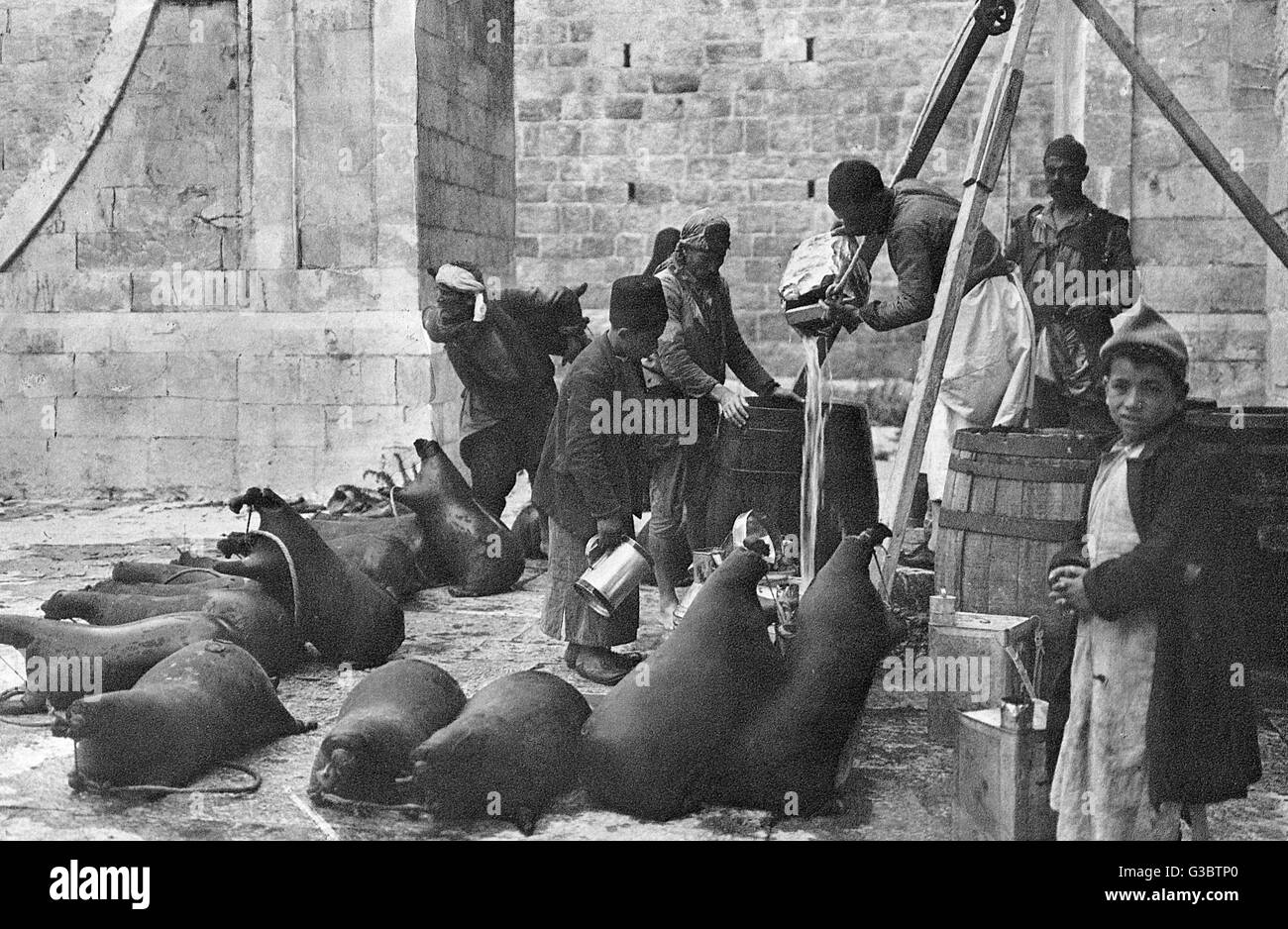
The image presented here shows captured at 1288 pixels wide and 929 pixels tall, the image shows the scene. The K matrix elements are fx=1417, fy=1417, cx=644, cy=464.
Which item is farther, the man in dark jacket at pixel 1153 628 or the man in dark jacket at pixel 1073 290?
the man in dark jacket at pixel 1073 290

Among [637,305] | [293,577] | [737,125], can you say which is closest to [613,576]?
[637,305]

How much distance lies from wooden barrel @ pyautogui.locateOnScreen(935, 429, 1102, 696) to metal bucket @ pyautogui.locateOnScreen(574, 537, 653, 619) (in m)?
1.10

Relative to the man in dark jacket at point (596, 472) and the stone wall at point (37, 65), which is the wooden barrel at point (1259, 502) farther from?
the stone wall at point (37, 65)

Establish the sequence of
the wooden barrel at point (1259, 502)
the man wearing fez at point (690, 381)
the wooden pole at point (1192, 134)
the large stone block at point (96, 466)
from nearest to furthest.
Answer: the wooden barrel at point (1259, 502) → the wooden pole at point (1192, 134) → the man wearing fez at point (690, 381) → the large stone block at point (96, 466)

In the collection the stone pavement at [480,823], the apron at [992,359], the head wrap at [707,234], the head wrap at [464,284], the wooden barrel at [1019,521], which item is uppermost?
the head wrap at [707,234]

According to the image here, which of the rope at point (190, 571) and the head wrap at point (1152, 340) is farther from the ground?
the head wrap at point (1152, 340)

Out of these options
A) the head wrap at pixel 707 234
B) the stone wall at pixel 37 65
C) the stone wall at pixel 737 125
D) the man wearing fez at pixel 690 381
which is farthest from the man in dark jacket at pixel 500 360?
the stone wall at pixel 737 125

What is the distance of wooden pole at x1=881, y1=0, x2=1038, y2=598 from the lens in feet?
14.9

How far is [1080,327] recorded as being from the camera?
254 inches

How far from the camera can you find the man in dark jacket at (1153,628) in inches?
116

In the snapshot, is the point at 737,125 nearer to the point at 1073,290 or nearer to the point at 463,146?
the point at 463,146

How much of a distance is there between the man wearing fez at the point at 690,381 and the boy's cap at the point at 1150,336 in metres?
2.60

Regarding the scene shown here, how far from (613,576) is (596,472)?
14.9 inches

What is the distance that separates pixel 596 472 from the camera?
503 centimetres
